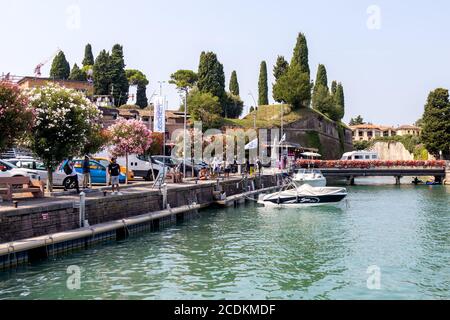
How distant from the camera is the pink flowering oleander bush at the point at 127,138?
1342 inches

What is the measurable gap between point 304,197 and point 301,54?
67.4m

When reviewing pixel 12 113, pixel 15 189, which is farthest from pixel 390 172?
pixel 12 113

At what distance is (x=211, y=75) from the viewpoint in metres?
87.8

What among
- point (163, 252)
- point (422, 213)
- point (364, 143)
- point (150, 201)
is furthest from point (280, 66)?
point (163, 252)

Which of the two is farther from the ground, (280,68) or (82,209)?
(280,68)

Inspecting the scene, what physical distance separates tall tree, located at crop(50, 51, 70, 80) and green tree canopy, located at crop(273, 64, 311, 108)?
1687 inches

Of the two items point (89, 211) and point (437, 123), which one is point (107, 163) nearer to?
point (89, 211)

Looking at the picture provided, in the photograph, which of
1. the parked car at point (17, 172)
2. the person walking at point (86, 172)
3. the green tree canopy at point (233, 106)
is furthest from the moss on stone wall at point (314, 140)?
the parked car at point (17, 172)

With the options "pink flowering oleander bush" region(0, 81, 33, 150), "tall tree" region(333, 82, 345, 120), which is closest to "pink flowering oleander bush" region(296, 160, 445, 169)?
"tall tree" region(333, 82, 345, 120)

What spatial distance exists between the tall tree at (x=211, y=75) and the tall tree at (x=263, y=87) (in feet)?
48.1

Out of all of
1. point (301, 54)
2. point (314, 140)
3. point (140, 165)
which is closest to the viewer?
point (140, 165)

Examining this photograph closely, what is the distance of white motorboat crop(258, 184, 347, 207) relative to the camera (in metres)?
34.9

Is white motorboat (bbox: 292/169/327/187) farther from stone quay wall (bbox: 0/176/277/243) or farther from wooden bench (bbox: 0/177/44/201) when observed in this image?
wooden bench (bbox: 0/177/44/201)

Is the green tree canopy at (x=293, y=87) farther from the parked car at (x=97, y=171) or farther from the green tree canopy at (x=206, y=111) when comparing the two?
the parked car at (x=97, y=171)
